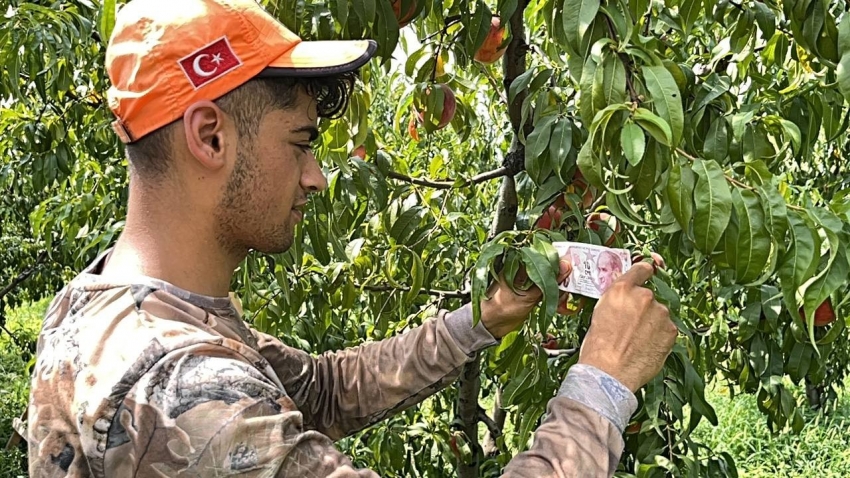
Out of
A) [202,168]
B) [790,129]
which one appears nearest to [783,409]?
[790,129]

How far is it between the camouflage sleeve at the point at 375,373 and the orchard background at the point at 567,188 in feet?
0.50

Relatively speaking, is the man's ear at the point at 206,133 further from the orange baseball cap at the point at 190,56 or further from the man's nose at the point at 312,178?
the man's nose at the point at 312,178

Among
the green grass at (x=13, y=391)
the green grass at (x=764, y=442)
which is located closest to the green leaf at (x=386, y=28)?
the green grass at (x=13, y=391)

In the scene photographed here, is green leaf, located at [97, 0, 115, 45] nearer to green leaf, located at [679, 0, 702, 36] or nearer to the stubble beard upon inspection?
the stubble beard

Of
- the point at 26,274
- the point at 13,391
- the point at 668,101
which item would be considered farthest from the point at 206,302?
the point at 13,391

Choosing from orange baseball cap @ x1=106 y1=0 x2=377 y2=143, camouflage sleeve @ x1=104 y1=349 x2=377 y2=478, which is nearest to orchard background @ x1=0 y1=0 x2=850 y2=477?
orange baseball cap @ x1=106 y1=0 x2=377 y2=143

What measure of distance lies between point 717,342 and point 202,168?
1.52 meters

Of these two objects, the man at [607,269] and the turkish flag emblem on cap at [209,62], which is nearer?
the turkish flag emblem on cap at [209,62]

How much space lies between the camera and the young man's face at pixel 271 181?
4.36ft

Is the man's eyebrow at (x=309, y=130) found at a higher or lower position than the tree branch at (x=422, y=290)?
higher

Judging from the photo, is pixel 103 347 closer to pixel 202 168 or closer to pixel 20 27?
pixel 202 168

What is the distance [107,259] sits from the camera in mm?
1415

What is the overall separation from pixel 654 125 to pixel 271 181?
60cm

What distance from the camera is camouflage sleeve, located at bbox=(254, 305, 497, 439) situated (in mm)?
1812
